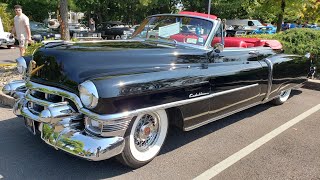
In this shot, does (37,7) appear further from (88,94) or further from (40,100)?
(88,94)

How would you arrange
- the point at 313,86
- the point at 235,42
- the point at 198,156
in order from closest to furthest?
the point at 198,156 < the point at 235,42 < the point at 313,86

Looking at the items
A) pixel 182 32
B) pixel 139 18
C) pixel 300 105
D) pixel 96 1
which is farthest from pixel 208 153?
pixel 139 18

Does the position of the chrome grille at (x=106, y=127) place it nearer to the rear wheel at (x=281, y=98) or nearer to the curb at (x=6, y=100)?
the curb at (x=6, y=100)

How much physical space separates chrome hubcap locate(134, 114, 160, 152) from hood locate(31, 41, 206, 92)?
508 millimetres

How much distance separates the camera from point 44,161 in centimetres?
345

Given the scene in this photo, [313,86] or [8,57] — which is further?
[8,57]

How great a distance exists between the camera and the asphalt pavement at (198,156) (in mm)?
3285

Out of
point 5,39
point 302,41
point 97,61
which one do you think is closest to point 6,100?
point 97,61

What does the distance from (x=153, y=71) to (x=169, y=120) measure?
0.63m

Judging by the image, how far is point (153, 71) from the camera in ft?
11.3

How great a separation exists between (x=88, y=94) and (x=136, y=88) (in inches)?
17.6

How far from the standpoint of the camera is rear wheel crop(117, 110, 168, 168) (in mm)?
3221

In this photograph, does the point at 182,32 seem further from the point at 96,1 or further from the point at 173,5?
the point at 173,5

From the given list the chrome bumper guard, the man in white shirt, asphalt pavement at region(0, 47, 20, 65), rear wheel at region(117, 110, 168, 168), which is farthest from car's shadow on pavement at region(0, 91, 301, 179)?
asphalt pavement at region(0, 47, 20, 65)
